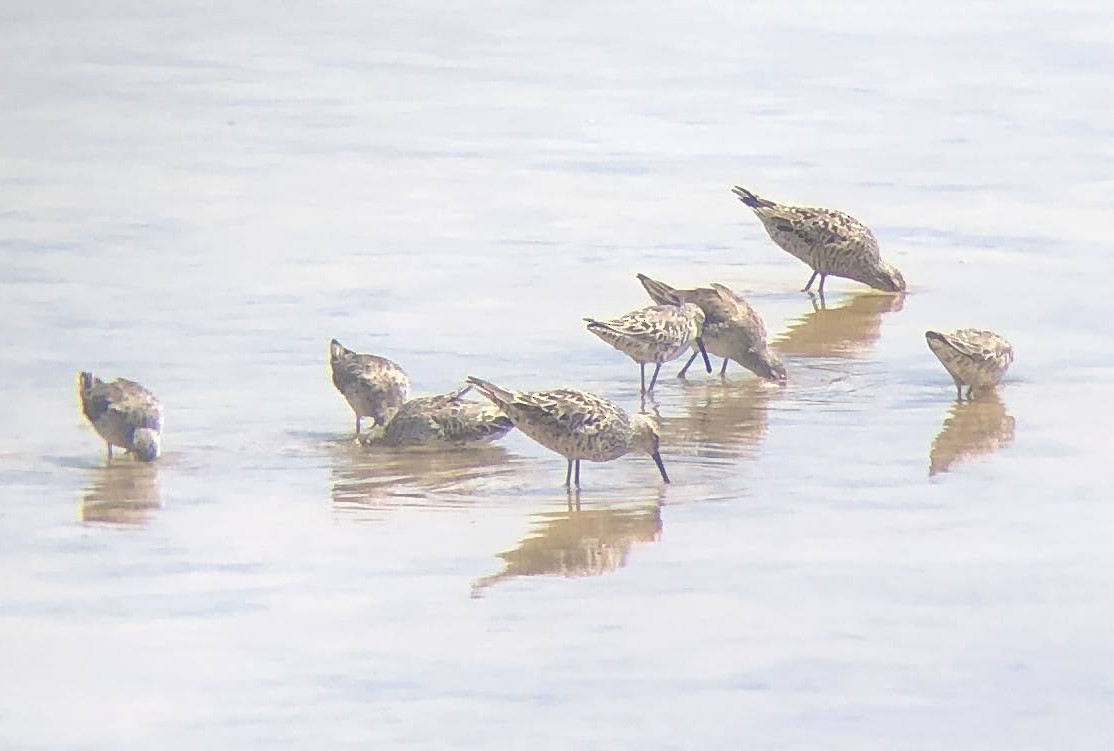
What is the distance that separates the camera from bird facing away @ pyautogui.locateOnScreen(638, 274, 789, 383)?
1255 centimetres

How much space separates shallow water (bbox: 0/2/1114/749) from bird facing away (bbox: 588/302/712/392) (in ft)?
0.79

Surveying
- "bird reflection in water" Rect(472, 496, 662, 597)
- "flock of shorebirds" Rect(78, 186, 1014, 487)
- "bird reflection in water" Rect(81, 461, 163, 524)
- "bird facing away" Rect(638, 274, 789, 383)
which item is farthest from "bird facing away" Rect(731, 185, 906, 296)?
"bird reflection in water" Rect(81, 461, 163, 524)

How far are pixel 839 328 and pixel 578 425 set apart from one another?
4.04 m

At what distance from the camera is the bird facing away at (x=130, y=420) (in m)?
10.7

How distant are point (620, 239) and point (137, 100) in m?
7.35

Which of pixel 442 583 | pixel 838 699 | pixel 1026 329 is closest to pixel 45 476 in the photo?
pixel 442 583

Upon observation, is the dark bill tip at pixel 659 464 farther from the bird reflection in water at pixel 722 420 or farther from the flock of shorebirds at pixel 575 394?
the bird reflection in water at pixel 722 420

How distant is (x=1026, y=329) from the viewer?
13.7 metres

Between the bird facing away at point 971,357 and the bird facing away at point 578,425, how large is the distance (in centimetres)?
198

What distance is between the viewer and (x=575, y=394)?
1072 cm

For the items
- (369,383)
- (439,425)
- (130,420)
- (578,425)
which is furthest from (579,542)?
(130,420)

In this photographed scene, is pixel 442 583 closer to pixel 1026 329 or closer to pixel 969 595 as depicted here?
pixel 969 595

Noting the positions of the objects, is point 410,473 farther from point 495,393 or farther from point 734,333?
point 734,333

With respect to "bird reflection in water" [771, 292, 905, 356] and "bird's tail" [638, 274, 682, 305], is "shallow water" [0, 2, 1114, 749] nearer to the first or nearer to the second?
"bird reflection in water" [771, 292, 905, 356]
